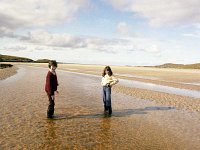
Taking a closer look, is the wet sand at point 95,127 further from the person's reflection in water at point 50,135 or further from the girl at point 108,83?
the girl at point 108,83

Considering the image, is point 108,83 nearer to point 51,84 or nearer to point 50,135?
point 51,84

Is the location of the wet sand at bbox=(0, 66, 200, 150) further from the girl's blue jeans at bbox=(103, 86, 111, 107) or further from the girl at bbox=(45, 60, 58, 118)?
the girl's blue jeans at bbox=(103, 86, 111, 107)

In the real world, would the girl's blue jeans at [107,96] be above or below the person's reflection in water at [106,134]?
above

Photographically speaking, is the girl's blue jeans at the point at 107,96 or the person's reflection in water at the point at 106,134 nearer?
the person's reflection in water at the point at 106,134

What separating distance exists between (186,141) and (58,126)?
4.63 m

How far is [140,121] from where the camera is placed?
1399cm

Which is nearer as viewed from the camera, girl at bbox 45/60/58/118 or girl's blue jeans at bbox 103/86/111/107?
girl at bbox 45/60/58/118

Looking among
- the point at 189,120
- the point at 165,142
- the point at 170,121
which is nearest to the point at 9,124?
the point at 165,142

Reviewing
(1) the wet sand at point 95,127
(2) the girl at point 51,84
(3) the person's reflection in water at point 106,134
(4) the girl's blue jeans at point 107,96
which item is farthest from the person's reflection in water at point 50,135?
(4) the girl's blue jeans at point 107,96

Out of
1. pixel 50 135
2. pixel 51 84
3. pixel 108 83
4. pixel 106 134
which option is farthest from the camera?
pixel 108 83

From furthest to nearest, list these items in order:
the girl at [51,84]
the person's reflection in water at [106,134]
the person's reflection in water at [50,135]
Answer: the girl at [51,84], the person's reflection in water at [106,134], the person's reflection in water at [50,135]

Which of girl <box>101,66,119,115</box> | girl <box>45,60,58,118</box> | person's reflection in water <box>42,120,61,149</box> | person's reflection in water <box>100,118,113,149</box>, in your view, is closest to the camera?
person's reflection in water <box>42,120,61,149</box>

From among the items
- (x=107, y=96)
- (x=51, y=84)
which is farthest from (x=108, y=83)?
(x=51, y=84)

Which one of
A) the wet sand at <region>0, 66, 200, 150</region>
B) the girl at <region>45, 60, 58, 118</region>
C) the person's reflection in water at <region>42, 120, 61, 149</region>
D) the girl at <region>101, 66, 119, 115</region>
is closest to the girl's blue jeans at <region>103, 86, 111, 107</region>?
the girl at <region>101, 66, 119, 115</region>
